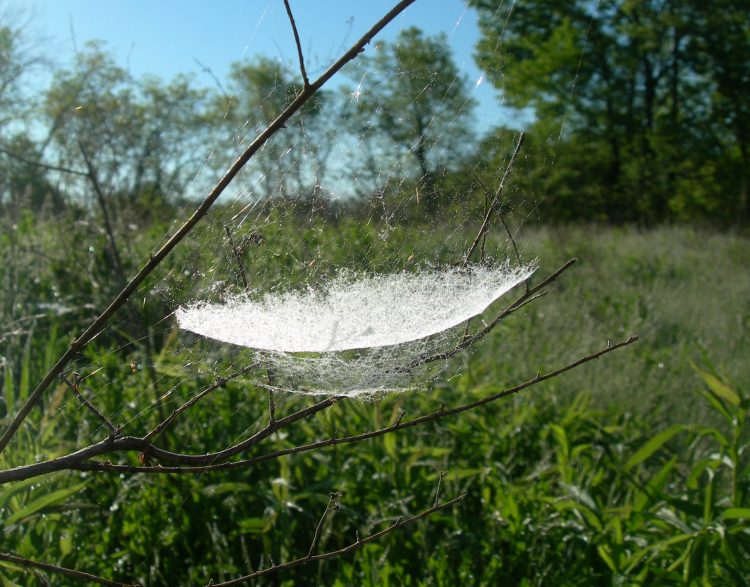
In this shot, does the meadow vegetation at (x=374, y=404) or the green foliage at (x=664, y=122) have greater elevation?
the green foliage at (x=664, y=122)

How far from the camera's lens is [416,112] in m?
1.33

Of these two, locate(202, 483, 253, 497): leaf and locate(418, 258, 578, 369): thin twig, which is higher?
locate(418, 258, 578, 369): thin twig

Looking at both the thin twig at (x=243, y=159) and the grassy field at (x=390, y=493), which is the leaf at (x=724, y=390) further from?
the thin twig at (x=243, y=159)

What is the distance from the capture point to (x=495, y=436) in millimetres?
2969

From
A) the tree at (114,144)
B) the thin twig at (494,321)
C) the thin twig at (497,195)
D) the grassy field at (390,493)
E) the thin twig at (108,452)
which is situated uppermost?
the tree at (114,144)

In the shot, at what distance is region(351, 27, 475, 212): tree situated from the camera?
4.25 ft

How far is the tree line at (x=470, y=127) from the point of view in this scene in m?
1.33

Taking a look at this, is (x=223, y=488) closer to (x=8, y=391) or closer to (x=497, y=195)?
(x=8, y=391)

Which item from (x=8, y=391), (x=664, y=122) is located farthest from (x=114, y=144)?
(x=664, y=122)

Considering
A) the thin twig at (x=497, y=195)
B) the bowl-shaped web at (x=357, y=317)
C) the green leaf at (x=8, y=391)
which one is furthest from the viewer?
the green leaf at (x=8, y=391)

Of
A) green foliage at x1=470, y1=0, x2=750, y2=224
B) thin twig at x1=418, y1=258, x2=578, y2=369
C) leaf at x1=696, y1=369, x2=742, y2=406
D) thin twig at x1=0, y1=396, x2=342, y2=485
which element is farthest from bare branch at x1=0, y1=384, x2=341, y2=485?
green foliage at x1=470, y1=0, x2=750, y2=224

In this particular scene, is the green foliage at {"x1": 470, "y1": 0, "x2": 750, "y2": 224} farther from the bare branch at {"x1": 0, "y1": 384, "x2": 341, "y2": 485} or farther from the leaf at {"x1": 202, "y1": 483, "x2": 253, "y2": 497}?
the bare branch at {"x1": 0, "y1": 384, "x2": 341, "y2": 485}

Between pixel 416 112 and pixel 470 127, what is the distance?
105 millimetres

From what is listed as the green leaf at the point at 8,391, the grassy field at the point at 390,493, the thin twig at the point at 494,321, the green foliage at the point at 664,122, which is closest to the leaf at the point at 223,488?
the grassy field at the point at 390,493
